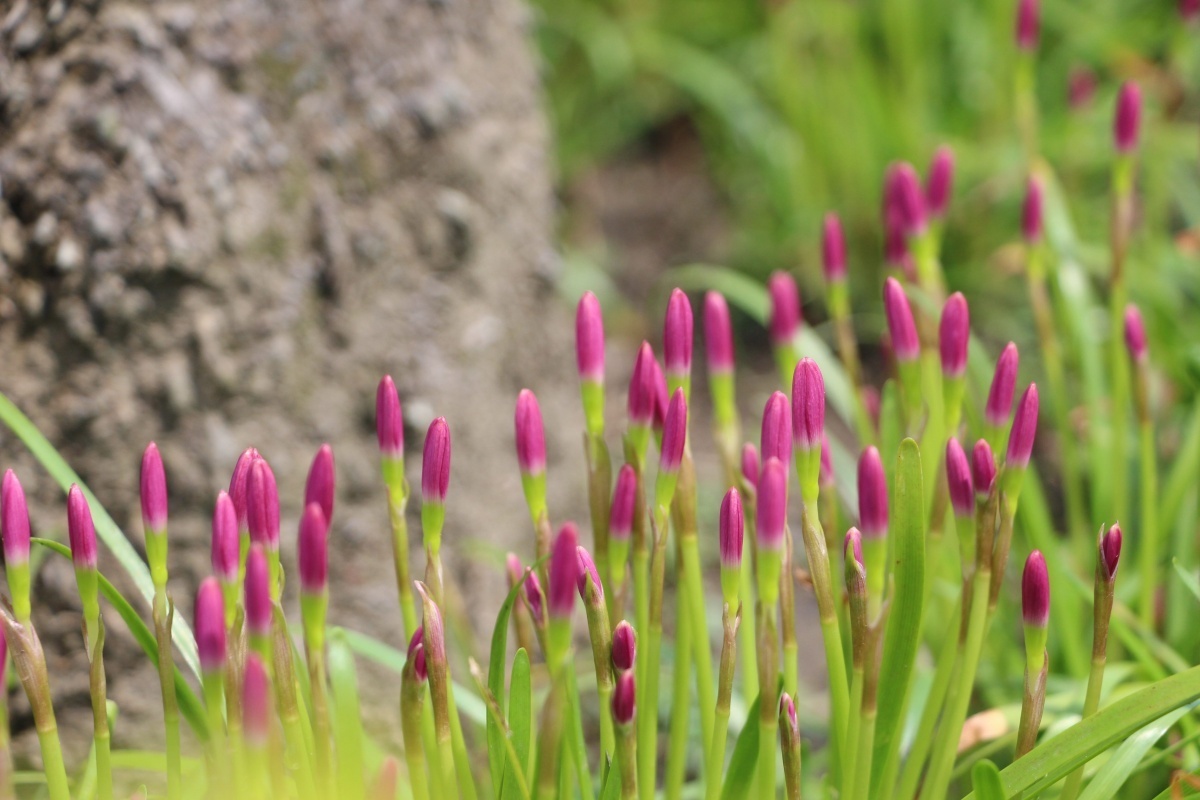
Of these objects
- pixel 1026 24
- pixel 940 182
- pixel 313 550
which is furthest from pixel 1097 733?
pixel 1026 24

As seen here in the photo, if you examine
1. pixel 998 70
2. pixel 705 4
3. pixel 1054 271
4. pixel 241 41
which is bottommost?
pixel 1054 271

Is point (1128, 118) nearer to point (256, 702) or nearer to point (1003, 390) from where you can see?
point (1003, 390)

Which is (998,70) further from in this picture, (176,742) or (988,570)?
(176,742)

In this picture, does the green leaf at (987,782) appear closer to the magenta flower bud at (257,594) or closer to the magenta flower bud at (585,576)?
the magenta flower bud at (585,576)

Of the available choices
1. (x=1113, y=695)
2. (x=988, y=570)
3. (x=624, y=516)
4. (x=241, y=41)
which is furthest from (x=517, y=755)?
(x=241, y=41)

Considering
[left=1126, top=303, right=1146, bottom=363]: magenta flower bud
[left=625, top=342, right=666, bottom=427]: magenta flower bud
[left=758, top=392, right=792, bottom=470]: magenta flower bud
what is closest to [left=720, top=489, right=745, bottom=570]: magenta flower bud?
[left=758, top=392, right=792, bottom=470]: magenta flower bud

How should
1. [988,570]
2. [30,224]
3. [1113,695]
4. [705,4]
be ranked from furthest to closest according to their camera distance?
[705,4]
[30,224]
[1113,695]
[988,570]

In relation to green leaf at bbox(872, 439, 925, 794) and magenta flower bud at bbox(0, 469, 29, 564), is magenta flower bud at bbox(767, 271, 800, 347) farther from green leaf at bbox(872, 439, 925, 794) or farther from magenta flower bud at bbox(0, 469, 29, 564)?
magenta flower bud at bbox(0, 469, 29, 564)

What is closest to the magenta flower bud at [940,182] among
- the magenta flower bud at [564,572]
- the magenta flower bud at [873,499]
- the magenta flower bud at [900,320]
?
the magenta flower bud at [900,320]

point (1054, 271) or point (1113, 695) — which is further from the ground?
point (1054, 271)
